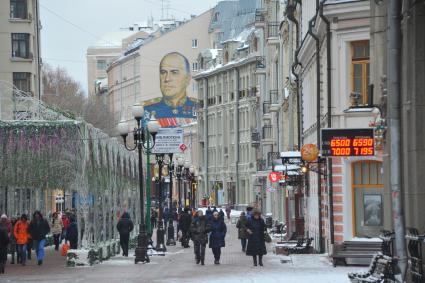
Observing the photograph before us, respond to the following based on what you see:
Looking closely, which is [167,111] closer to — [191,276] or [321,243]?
[321,243]

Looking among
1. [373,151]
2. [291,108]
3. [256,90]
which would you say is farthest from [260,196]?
[373,151]

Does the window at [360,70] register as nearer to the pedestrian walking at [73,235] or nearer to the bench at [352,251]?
the bench at [352,251]

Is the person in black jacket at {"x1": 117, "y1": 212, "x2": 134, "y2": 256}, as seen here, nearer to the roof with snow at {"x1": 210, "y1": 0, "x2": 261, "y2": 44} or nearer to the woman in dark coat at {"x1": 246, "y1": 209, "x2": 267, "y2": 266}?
the woman in dark coat at {"x1": 246, "y1": 209, "x2": 267, "y2": 266}

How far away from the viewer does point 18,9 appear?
285 ft

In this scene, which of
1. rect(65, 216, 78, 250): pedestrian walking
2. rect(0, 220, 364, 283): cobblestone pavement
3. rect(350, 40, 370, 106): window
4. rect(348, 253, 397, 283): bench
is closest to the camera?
rect(348, 253, 397, 283): bench

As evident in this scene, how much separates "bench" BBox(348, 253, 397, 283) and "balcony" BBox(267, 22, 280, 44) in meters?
57.7

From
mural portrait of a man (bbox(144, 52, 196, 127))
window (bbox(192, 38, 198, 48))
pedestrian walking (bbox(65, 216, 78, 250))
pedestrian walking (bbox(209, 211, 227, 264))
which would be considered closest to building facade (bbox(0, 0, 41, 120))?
mural portrait of a man (bbox(144, 52, 196, 127))

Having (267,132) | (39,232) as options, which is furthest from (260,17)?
(39,232)

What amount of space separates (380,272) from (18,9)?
66.6m

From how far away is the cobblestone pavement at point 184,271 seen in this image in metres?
32.0

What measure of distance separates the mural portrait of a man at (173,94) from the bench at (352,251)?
49.3m

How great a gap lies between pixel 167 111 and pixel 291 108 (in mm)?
29005

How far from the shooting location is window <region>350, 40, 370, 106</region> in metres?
36.9

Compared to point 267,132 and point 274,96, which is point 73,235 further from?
point 267,132
